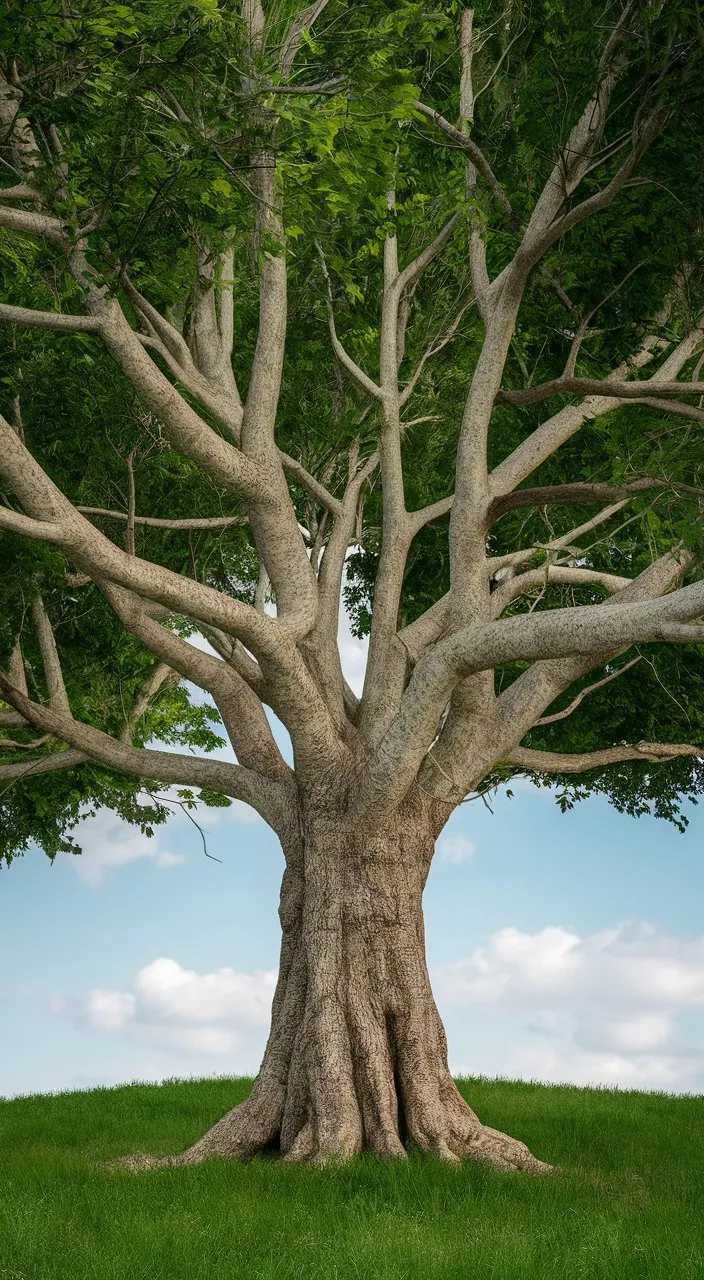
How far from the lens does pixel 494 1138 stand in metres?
11.0

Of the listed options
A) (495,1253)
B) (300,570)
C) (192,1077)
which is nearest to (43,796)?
(192,1077)

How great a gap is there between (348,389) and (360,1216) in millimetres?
9181

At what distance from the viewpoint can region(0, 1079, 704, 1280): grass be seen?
7598mm

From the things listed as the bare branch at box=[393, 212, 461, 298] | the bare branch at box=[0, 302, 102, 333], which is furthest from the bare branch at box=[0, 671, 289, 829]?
the bare branch at box=[393, 212, 461, 298]

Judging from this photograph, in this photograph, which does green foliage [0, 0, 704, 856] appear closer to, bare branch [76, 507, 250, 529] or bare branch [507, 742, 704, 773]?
bare branch [76, 507, 250, 529]

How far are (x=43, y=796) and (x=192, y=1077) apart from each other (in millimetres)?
5385

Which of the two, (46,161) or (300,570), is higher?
(46,161)

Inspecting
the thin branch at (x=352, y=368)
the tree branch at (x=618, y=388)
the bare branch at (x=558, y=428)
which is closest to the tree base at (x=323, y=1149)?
the bare branch at (x=558, y=428)

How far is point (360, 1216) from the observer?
8.50 m

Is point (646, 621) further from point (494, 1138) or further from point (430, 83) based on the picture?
point (430, 83)

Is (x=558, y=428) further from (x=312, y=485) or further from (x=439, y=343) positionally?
(x=439, y=343)

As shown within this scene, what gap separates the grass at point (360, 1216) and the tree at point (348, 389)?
2.91ft

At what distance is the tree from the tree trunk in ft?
0.11

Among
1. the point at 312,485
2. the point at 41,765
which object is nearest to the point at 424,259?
the point at 312,485
